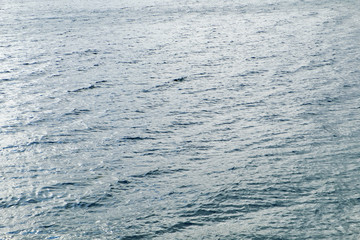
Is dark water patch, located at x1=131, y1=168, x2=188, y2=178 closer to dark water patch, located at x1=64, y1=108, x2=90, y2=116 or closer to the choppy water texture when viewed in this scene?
the choppy water texture

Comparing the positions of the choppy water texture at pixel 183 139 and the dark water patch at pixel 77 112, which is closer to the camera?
the choppy water texture at pixel 183 139

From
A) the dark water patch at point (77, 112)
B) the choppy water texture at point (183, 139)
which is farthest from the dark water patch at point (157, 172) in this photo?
the dark water patch at point (77, 112)

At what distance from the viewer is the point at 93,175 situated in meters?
4.46

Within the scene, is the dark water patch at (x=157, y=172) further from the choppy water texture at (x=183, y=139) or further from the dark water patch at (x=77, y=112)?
the dark water patch at (x=77, y=112)

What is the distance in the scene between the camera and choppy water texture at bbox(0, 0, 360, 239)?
3.58 metres

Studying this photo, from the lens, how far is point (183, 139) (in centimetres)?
527

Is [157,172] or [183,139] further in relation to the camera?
[183,139]

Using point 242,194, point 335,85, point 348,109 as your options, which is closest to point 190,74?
point 335,85

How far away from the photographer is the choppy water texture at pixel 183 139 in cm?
358

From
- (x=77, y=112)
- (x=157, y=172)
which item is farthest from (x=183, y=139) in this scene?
(x=77, y=112)

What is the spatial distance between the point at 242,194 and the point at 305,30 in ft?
31.4

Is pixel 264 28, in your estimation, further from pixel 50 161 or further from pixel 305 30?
pixel 50 161

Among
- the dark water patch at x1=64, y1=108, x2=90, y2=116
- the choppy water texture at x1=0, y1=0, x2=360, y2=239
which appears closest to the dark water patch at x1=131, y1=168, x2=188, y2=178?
the choppy water texture at x1=0, y1=0, x2=360, y2=239

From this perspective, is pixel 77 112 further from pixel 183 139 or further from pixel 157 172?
pixel 157 172
